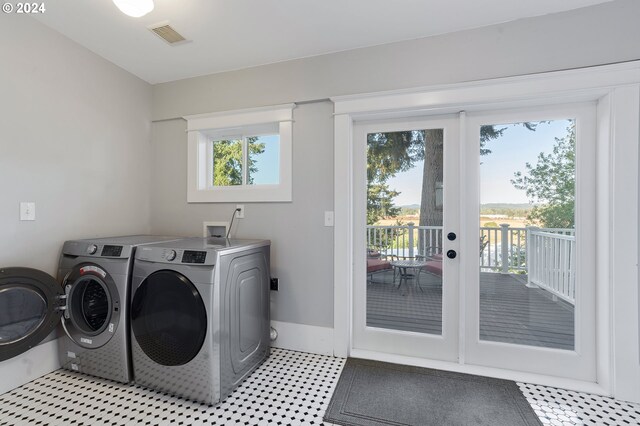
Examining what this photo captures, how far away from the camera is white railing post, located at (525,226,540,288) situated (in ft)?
6.77

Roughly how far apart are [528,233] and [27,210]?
3.53 meters

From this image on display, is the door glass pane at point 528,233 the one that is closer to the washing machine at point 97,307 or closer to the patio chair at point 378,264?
the patio chair at point 378,264

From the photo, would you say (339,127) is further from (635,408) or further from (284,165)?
(635,408)

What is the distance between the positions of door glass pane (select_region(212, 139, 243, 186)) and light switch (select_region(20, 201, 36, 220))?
130cm

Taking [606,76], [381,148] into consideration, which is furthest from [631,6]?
[381,148]

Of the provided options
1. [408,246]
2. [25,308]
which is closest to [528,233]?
[408,246]

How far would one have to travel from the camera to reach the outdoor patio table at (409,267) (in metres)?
→ 2.26

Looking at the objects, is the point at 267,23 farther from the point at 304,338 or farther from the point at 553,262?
the point at 553,262

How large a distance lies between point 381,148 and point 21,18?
265cm

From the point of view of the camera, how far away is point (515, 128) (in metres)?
2.07

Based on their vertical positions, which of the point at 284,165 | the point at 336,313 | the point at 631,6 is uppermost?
the point at 631,6

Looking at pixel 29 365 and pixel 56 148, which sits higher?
pixel 56 148

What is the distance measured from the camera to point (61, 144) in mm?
2102

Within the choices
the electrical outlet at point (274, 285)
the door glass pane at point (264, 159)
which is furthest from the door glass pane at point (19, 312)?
the door glass pane at point (264, 159)
